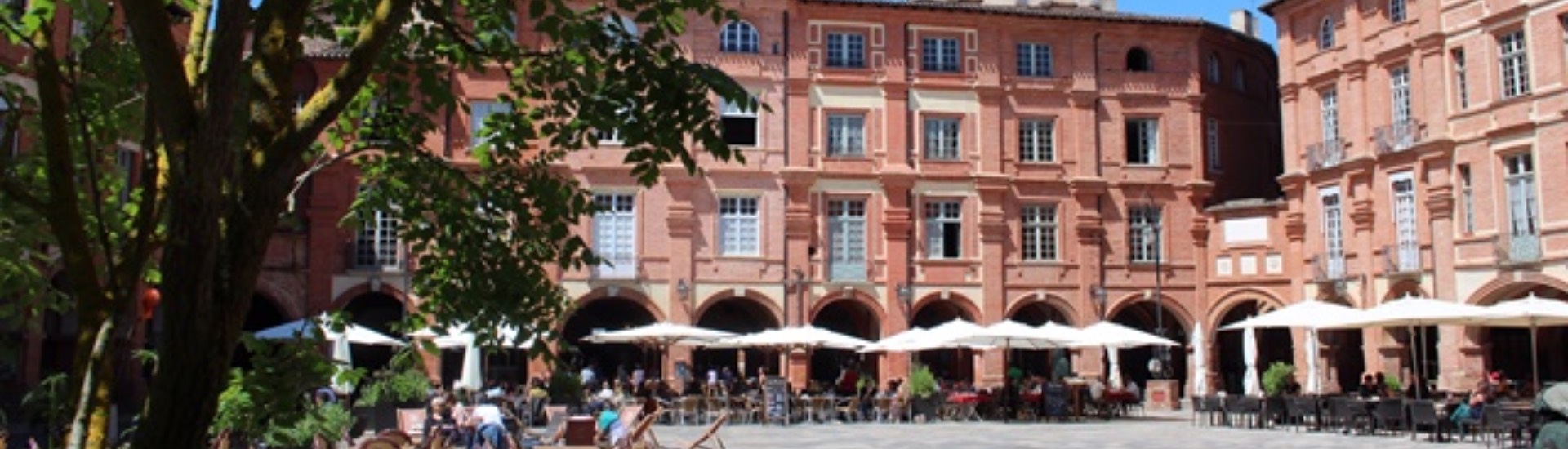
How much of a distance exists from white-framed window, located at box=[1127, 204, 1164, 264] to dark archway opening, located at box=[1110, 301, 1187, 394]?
123 cm

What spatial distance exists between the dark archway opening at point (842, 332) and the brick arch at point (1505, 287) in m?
13.6

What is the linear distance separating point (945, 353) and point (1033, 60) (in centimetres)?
781

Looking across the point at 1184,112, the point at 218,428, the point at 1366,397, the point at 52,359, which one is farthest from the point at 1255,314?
the point at 218,428

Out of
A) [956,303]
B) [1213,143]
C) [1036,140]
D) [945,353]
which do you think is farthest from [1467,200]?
[945,353]

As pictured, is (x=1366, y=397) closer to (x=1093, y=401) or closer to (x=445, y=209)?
(x=1093, y=401)

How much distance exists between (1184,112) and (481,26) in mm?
33238

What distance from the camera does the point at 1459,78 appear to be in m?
29.5

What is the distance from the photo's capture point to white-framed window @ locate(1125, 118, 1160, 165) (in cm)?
3756

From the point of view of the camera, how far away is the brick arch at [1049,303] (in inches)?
1428

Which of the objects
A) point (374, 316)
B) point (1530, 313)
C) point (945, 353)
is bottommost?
point (945, 353)

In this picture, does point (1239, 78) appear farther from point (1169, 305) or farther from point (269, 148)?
point (269, 148)

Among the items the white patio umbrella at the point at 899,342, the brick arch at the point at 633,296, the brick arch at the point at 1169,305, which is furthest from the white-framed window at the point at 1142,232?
the brick arch at the point at 633,296

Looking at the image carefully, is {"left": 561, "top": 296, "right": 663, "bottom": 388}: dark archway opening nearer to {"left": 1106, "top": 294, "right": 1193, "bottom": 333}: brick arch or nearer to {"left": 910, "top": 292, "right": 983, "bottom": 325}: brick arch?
{"left": 910, "top": 292, "right": 983, "bottom": 325}: brick arch

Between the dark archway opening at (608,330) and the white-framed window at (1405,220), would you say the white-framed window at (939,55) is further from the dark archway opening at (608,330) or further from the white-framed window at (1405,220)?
the white-framed window at (1405,220)
